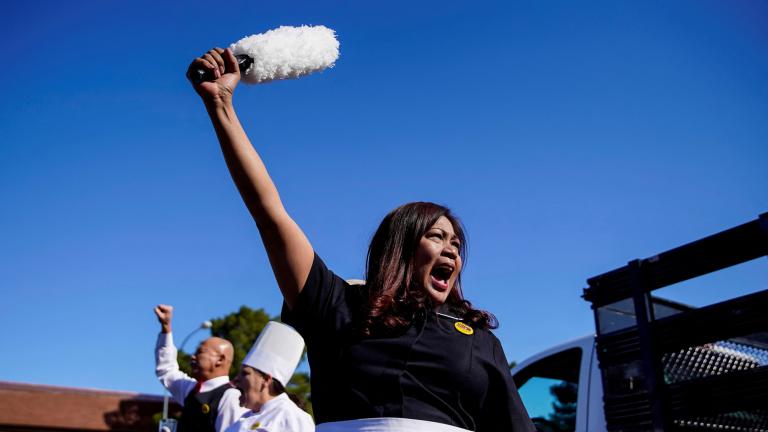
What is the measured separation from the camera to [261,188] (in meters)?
1.72

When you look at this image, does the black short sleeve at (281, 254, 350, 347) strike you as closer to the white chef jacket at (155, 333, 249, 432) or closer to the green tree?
the white chef jacket at (155, 333, 249, 432)

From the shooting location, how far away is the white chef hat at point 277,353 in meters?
5.23

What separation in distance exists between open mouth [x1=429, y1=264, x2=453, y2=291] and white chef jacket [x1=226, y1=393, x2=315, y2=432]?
268cm

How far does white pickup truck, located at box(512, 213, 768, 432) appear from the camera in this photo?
3.15m

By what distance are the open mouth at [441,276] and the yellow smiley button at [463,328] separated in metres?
0.16

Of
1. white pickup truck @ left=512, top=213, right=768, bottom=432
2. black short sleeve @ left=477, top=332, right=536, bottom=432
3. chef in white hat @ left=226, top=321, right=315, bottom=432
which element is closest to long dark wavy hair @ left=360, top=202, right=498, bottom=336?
black short sleeve @ left=477, top=332, right=536, bottom=432

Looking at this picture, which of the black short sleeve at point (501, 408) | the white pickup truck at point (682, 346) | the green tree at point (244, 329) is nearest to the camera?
the black short sleeve at point (501, 408)

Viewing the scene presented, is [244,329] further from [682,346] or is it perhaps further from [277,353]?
[682,346]

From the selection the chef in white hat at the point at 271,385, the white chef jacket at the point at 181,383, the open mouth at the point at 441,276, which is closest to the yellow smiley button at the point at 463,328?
the open mouth at the point at 441,276

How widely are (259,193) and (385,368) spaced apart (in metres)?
0.56

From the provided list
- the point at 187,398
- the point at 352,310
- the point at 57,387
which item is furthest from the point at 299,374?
the point at 352,310

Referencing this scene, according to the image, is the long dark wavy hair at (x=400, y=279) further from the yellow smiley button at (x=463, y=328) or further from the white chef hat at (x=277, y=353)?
the white chef hat at (x=277, y=353)

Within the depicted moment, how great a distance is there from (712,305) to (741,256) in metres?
0.29

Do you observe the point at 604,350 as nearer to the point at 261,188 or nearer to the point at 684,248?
the point at 684,248
